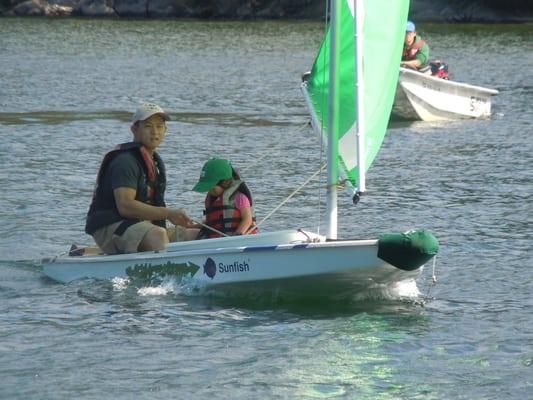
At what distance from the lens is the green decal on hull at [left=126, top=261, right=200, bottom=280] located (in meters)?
10.5

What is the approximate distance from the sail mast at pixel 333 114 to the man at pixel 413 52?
12.9 m

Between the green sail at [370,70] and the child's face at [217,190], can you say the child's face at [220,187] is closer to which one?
the child's face at [217,190]

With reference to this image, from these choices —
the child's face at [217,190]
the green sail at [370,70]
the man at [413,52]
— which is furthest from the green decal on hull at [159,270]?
the man at [413,52]

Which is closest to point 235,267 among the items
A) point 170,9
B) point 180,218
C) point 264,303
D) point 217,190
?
point 264,303

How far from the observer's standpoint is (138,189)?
10703 millimetres

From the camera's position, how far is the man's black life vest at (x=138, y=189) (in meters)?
10.7

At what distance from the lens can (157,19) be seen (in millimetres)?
66375

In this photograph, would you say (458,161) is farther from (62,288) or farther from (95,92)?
(95,92)

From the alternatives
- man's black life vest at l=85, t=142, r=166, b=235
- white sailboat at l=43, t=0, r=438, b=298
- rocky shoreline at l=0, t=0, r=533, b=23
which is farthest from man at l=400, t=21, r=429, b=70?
rocky shoreline at l=0, t=0, r=533, b=23

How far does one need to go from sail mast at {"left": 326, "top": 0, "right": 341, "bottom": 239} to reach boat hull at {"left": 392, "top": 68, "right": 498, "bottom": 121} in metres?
12.4

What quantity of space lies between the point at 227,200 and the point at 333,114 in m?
1.15

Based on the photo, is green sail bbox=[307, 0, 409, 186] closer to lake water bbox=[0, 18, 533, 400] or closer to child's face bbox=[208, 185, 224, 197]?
child's face bbox=[208, 185, 224, 197]

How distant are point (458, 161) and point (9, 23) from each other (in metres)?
43.2

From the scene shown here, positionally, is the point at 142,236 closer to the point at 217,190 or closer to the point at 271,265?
the point at 217,190
